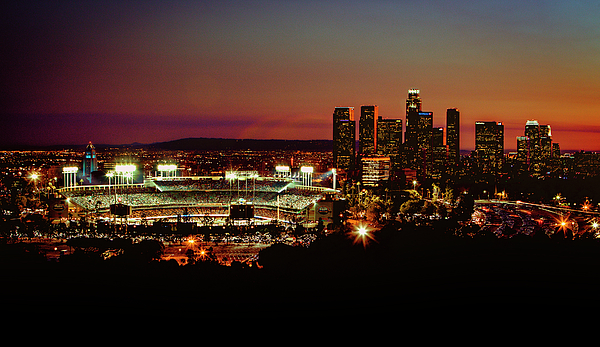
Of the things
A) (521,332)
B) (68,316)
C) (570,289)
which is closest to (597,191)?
(570,289)

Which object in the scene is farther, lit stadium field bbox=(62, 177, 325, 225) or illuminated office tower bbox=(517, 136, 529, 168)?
illuminated office tower bbox=(517, 136, 529, 168)

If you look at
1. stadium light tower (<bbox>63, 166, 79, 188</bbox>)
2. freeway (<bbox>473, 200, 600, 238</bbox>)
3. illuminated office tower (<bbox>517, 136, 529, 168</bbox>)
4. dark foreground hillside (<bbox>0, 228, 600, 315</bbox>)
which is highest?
illuminated office tower (<bbox>517, 136, 529, 168</bbox>)

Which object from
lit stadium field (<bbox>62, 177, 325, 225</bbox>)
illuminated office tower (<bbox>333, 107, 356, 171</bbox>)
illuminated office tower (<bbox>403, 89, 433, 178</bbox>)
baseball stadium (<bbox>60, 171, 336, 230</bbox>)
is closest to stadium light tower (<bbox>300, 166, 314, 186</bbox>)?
baseball stadium (<bbox>60, 171, 336, 230</bbox>)

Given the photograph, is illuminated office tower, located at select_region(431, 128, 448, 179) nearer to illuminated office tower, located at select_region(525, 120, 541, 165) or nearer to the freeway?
illuminated office tower, located at select_region(525, 120, 541, 165)

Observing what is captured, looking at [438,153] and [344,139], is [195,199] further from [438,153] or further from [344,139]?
[438,153]

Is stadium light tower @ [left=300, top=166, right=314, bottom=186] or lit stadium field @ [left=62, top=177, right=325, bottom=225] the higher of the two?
stadium light tower @ [left=300, top=166, right=314, bottom=186]

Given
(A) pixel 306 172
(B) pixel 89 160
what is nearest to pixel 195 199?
→ (A) pixel 306 172

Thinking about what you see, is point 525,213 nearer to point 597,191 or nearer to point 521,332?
point 597,191

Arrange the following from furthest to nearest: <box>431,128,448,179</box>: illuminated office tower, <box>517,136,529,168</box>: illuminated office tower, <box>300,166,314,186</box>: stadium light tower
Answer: <box>517,136,529,168</box>: illuminated office tower
<box>431,128,448,179</box>: illuminated office tower
<box>300,166,314,186</box>: stadium light tower

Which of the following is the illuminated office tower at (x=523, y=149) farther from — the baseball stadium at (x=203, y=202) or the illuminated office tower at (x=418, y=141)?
the baseball stadium at (x=203, y=202)
